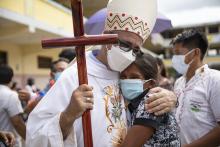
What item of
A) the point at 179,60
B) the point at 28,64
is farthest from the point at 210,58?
the point at 179,60

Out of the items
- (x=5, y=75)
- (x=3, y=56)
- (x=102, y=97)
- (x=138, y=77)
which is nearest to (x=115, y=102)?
(x=102, y=97)

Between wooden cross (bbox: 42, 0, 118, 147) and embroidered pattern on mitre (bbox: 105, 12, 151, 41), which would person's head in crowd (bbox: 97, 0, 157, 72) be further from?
wooden cross (bbox: 42, 0, 118, 147)

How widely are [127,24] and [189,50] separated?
1453 millimetres

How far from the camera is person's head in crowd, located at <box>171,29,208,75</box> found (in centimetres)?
315

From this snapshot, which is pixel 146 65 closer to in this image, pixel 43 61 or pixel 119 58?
pixel 119 58

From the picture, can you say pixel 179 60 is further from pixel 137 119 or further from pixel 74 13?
pixel 74 13

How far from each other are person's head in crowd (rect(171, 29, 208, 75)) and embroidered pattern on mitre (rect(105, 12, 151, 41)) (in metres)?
1.32

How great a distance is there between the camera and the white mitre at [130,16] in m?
1.88

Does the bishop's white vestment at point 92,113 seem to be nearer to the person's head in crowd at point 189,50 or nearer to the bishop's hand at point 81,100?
the bishop's hand at point 81,100

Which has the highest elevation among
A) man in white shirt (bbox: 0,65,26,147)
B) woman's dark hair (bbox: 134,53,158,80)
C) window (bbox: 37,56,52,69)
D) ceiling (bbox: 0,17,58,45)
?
ceiling (bbox: 0,17,58,45)

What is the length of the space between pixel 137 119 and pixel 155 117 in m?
0.09

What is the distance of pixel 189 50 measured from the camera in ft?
10.4

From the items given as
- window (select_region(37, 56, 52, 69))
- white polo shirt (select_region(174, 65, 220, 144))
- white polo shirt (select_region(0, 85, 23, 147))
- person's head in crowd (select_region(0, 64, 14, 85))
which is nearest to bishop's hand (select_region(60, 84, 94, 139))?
white polo shirt (select_region(174, 65, 220, 144))

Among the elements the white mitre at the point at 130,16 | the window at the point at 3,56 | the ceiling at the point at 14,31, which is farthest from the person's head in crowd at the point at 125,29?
the window at the point at 3,56
